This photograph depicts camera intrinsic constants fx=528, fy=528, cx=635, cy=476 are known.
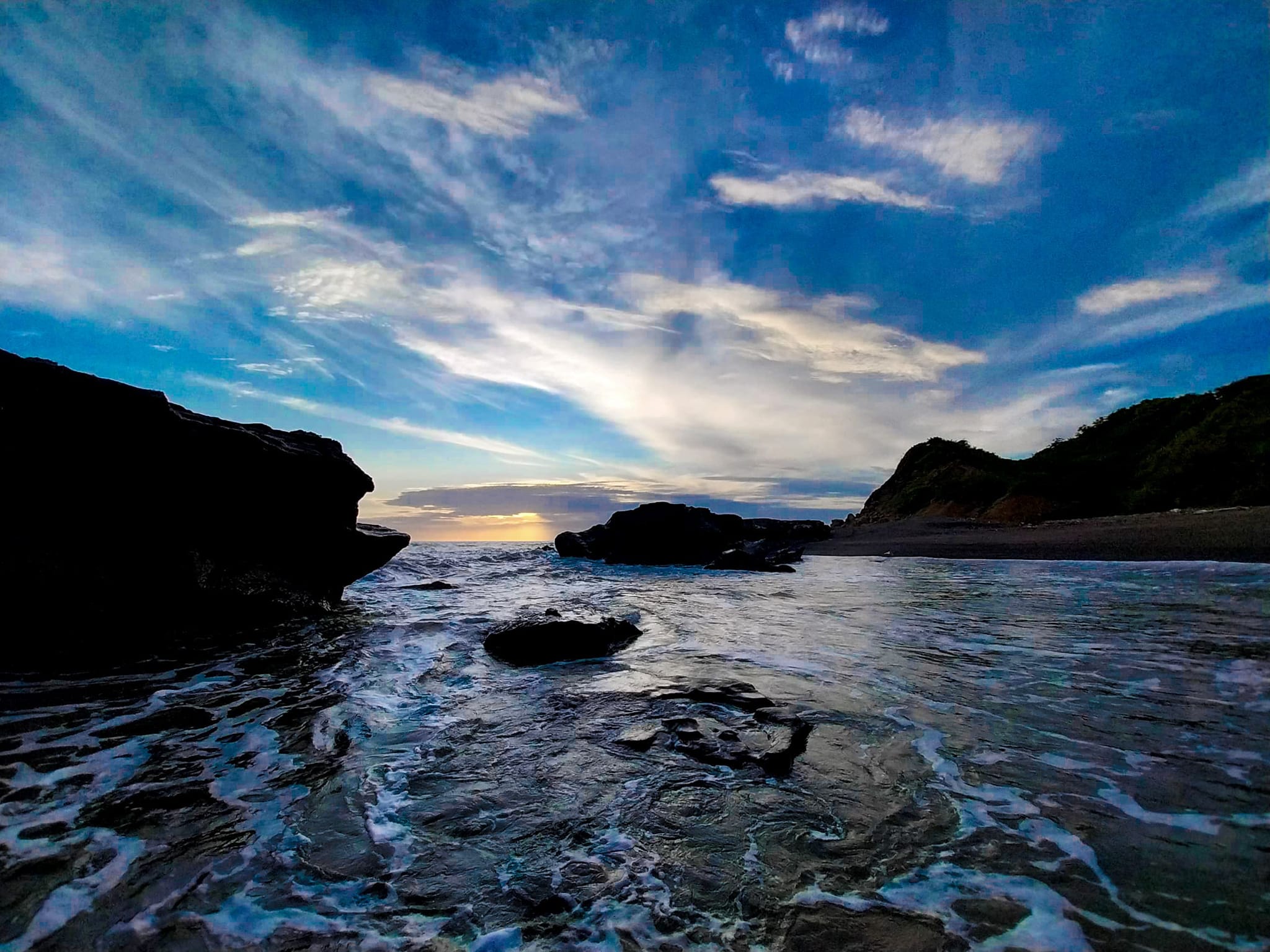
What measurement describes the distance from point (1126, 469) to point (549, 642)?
4364cm

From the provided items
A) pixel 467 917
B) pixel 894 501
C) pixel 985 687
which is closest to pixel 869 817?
pixel 467 917

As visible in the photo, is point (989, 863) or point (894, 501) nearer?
point (989, 863)

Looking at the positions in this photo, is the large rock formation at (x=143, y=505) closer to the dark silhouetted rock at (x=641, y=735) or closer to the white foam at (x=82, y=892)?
the white foam at (x=82, y=892)

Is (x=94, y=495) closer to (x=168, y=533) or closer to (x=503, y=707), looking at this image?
(x=168, y=533)

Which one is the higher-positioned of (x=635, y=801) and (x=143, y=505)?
(x=143, y=505)

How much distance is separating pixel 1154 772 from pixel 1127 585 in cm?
1000

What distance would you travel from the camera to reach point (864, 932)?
7.15ft

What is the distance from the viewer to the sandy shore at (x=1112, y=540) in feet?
44.3

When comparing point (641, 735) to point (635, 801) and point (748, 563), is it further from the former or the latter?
point (748, 563)

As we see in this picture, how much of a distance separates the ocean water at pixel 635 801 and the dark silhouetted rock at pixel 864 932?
A: 59 mm

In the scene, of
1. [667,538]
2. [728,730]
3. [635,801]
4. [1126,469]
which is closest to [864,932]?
[635,801]

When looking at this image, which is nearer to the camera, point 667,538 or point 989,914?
point 989,914

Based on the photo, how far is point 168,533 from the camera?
27.7ft

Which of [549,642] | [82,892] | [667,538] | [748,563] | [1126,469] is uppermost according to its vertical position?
[1126,469]
